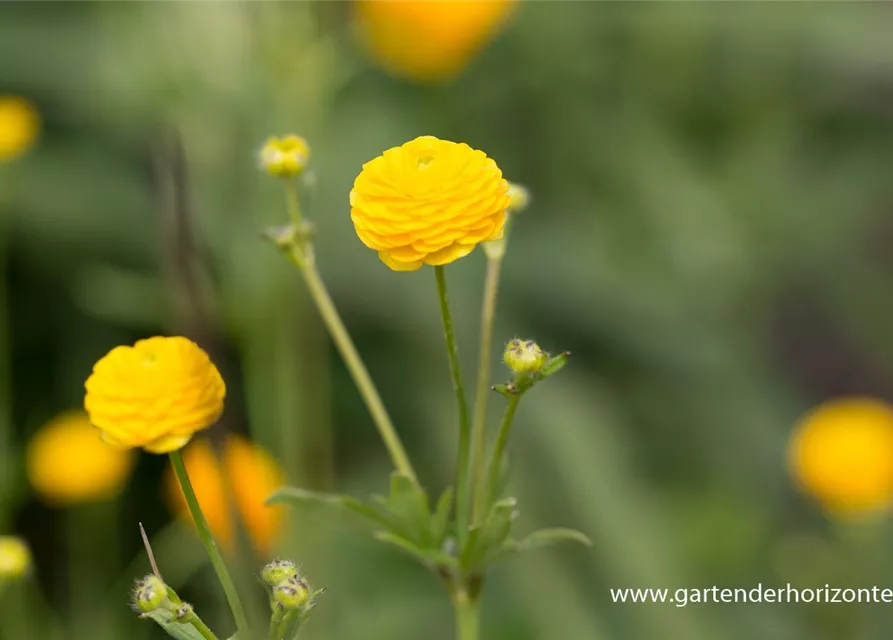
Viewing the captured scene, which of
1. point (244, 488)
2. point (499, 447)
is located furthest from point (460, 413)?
point (244, 488)

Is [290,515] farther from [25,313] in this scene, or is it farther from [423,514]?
[25,313]

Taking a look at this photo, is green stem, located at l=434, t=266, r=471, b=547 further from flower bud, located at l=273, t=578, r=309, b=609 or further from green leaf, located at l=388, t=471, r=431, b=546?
flower bud, located at l=273, t=578, r=309, b=609

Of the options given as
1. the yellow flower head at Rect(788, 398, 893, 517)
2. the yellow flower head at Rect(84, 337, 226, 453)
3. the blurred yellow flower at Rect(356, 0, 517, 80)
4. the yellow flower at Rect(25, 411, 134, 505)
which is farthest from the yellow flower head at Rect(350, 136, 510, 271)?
the blurred yellow flower at Rect(356, 0, 517, 80)

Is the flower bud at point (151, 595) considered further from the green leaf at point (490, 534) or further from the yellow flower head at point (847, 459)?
the yellow flower head at point (847, 459)

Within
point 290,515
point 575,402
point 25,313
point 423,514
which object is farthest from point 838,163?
point 423,514

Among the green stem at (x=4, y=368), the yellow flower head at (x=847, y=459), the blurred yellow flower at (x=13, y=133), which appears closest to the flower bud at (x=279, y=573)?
the blurred yellow flower at (x=13, y=133)
